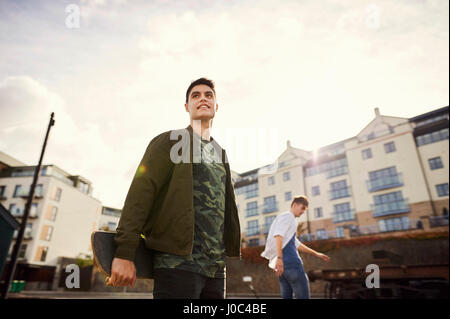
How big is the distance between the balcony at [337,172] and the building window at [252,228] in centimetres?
1334

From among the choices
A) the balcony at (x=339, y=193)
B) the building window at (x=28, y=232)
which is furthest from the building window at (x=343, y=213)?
the building window at (x=28, y=232)

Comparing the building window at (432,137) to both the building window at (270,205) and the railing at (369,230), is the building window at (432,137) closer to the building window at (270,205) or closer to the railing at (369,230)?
the railing at (369,230)

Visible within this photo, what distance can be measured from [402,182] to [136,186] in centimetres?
3756

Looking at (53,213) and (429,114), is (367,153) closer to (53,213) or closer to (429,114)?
(429,114)

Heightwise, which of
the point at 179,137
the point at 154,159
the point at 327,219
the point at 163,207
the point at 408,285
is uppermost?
the point at 327,219

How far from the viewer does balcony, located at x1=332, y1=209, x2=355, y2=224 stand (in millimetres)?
35438

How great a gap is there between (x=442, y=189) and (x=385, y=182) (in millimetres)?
5486

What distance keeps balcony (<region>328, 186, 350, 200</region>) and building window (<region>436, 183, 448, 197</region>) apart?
9.57m

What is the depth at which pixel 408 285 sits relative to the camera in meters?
8.50

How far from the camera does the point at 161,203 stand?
188 centimetres
